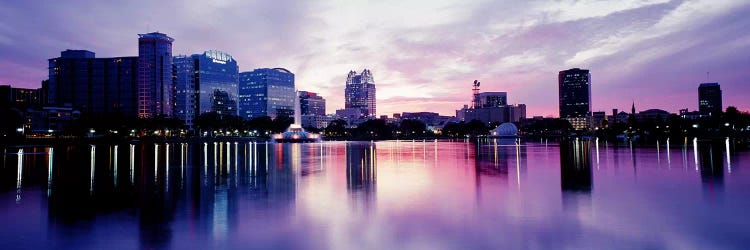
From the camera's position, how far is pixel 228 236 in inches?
528

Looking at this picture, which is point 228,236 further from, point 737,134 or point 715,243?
point 737,134

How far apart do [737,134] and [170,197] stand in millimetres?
170907

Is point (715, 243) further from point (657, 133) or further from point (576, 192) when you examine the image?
point (657, 133)

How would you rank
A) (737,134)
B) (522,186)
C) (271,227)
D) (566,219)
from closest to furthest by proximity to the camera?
(271,227), (566,219), (522,186), (737,134)

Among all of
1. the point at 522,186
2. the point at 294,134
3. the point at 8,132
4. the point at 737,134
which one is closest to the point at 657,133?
the point at 737,134

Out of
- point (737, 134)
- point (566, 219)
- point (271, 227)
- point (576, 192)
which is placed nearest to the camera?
point (271, 227)

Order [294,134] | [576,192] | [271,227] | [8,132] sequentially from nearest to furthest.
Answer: [271,227], [576,192], [8,132], [294,134]

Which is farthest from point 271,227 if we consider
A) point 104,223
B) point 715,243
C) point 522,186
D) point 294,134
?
point 294,134

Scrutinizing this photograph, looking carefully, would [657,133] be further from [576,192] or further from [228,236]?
[228,236]

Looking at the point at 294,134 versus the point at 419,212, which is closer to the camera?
the point at 419,212

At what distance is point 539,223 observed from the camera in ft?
49.7

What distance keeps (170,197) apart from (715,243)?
19.2 m

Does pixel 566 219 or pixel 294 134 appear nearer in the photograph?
pixel 566 219

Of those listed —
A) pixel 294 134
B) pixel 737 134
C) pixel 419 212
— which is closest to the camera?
pixel 419 212
